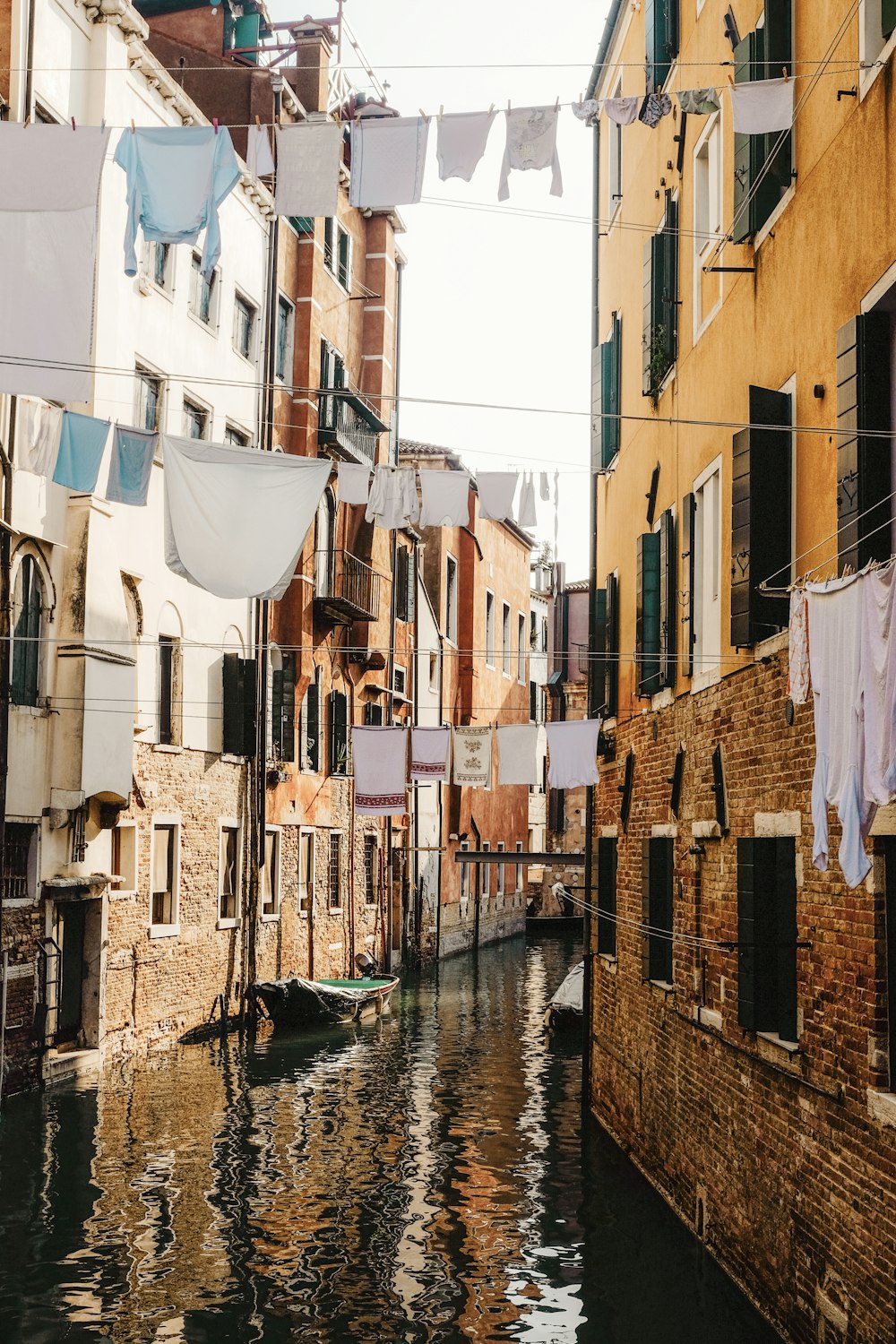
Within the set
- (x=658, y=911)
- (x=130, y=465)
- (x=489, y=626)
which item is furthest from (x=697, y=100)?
(x=489, y=626)

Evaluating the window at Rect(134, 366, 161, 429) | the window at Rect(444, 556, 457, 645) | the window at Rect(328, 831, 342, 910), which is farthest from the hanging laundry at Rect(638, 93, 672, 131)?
the window at Rect(444, 556, 457, 645)

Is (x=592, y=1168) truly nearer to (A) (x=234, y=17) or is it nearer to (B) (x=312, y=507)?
(B) (x=312, y=507)

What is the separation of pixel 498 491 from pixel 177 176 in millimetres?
7899

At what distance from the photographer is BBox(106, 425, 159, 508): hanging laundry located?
1216 centimetres

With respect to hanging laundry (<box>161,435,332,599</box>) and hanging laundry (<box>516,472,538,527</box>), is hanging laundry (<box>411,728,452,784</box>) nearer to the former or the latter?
hanging laundry (<box>516,472,538,527</box>)

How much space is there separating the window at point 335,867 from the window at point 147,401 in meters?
10.9

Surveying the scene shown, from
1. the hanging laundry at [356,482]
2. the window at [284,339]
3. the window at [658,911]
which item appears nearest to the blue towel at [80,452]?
the window at [658,911]

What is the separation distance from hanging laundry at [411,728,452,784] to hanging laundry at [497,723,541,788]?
3.22 ft

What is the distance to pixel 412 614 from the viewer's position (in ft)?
117

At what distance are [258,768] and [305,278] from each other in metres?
9.36

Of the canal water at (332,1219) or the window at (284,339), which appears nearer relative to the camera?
the canal water at (332,1219)

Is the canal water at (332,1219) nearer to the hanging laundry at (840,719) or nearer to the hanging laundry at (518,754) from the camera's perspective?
the hanging laundry at (840,719)

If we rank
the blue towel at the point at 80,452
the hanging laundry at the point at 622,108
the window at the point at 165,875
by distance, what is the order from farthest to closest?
1. the window at the point at 165,875
2. the blue towel at the point at 80,452
3. the hanging laundry at the point at 622,108

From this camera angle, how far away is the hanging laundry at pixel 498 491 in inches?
643
